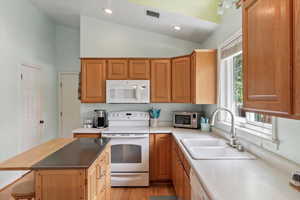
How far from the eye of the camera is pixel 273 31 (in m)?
1.05

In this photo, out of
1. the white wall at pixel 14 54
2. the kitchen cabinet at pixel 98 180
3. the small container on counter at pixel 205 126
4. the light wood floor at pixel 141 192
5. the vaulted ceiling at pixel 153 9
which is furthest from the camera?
the small container on counter at pixel 205 126

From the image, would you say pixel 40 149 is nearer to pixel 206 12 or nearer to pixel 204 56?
pixel 204 56

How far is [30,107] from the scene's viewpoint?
4176 millimetres

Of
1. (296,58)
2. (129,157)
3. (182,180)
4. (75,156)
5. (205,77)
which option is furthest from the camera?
(129,157)

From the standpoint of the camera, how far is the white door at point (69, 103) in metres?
5.25

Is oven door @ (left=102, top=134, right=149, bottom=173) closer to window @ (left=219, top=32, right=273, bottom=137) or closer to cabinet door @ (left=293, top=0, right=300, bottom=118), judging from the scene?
window @ (left=219, top=32, right=273, bottom=137)

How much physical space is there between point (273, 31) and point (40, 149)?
7.18 ft

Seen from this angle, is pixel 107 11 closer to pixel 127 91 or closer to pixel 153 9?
pixel 153 9

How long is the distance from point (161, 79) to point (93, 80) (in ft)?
3.91

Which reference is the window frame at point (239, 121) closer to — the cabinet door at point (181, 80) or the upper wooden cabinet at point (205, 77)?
the upper wooden cabinet at point (205, 77)

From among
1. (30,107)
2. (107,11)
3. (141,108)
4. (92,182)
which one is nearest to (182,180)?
(92,182)

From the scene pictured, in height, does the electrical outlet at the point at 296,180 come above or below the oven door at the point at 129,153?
above

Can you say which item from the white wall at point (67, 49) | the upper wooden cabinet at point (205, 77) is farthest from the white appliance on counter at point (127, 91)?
the white wall at point (67, 49)

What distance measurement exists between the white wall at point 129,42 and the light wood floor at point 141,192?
2.39 m
